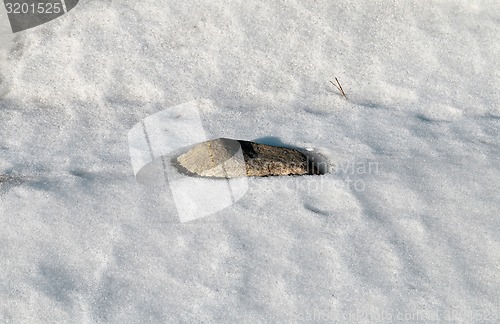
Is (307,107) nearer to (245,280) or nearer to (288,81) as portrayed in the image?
(288,81)

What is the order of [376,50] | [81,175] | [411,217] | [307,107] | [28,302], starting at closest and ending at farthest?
[28,302] < [411,217] < [81,175] < [307,107] < [376,50]

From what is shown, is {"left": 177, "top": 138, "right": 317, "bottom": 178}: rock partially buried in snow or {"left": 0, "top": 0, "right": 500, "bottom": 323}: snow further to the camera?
{"left": 177, "top": 138, "right": 317, "bottom": 178}: rock partially buried in snow

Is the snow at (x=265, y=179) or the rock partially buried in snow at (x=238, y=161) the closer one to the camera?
the snow at (x=265, y=179)

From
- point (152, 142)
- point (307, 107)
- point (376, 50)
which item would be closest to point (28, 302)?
point (152, 142)
